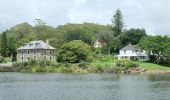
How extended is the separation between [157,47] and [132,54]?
2086 cm

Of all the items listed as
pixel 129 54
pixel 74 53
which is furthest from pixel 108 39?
pixel 74 53

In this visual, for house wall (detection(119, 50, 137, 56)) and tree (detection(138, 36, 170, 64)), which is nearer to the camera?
tree (detection(138, 36, 170, 64))

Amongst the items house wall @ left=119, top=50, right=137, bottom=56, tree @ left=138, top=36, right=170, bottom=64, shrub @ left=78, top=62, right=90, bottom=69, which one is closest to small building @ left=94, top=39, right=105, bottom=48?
house wall @ left=119, top=50, right=137, bottom=56

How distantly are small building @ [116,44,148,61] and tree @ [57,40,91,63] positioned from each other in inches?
700

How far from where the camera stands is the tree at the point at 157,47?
4556 inches

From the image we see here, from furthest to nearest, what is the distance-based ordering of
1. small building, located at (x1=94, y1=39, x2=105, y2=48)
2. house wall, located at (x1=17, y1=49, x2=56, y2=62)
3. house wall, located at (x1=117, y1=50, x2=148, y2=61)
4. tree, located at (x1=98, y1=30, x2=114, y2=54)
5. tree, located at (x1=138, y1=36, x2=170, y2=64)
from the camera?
small building, located at (x1=94, y1=39, x2=105, y2=48)
tree, located at (x1=98, y1=30, x2=114, y2=54)
house wall, located at (x1=117, y1=50, x2=148, y2=61)
house wall, located at (x1=17, y1=49, x2=56, y2=62)
tree, located at (x1=138, y1=36, x2=170, y2=64)

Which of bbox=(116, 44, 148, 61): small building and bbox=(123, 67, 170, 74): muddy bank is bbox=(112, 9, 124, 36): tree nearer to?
bbox=(116, 44, 148, 61): small building

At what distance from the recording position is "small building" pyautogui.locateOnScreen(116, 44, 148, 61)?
128 m

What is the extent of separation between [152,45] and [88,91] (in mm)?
64503

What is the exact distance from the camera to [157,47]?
11625 cm

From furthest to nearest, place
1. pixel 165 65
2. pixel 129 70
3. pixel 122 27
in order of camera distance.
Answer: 1. pixel 122 27
2. pixel 165 65
3. pixel 129 70

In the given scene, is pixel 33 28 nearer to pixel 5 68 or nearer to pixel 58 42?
pixel 58 42

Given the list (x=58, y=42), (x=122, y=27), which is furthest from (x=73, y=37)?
(x=122, y=27)

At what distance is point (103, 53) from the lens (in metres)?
152
